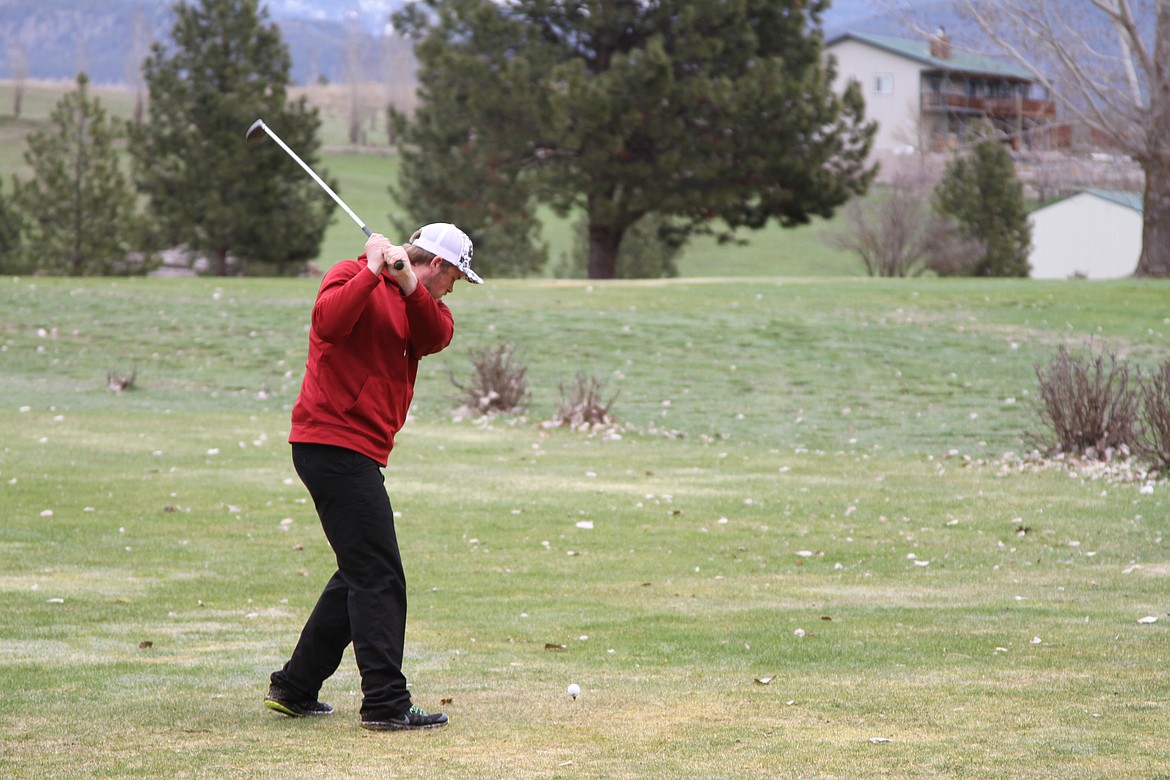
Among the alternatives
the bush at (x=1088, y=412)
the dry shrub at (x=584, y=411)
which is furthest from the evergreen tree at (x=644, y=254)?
the bush at (x=1088, y=412)

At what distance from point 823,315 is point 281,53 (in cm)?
2168

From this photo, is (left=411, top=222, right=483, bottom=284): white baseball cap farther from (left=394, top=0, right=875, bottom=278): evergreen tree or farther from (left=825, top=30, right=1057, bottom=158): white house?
(left=825, top=30, right=1057, bottom=158): white house

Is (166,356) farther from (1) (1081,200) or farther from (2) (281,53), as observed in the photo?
(1) (1081,200)

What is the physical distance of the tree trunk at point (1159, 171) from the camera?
108 feet

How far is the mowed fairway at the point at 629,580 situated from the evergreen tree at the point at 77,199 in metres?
19.2

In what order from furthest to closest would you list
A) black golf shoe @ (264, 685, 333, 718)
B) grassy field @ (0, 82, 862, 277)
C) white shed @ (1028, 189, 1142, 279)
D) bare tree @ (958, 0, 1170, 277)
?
grassy field @ (0, 82, 862, 277)
white shed @ (1028, 189, 1142, 279)
bare tree @ (958, 0, 1170, 277)
black golf shoe @ (264, 685, 333, 718)

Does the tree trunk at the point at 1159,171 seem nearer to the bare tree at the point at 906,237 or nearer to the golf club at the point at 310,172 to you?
the bare tree at the point at 906,237

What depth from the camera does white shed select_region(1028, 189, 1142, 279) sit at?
7075 centimetres

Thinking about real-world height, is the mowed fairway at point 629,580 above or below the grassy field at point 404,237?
below

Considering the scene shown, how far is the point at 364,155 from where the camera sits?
343 feet

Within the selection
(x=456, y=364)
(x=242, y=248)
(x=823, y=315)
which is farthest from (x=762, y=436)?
(x=242, y=248)

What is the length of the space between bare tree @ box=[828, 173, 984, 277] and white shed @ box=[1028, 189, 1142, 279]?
1429 centimetres

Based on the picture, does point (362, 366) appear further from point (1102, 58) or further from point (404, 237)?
point (404, 237)

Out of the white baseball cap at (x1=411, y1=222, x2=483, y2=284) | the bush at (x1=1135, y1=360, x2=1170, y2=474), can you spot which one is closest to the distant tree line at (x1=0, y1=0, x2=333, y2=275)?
the bush at (x1=1135, y1=360, x2=1170, y2=474)
